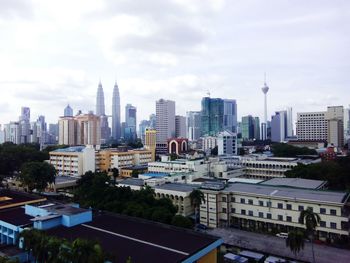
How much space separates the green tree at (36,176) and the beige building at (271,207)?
2683 centimetres

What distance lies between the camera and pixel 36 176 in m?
46.2

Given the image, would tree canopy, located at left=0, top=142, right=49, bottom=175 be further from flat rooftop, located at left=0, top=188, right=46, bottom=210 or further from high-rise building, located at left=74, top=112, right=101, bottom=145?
high-rise building, located at left=74, top=112, right=101, bottom=145

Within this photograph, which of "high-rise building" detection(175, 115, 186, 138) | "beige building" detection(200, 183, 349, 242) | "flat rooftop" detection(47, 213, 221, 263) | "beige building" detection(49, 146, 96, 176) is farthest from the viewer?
"high-rise building" detection(175, 115, 186, 138)

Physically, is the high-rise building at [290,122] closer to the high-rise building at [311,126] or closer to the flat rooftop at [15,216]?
the high-rise building at [311,126]

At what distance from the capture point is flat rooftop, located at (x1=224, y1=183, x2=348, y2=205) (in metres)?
29.7

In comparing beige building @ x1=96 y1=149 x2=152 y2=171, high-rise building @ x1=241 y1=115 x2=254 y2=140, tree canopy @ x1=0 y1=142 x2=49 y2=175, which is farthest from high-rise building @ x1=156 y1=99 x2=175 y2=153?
tree canopy @ x1=0 y1=142 x2=49 y2=175

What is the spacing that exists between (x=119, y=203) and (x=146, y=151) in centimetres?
4834

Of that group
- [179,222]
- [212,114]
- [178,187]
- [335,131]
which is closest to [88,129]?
[212,114]

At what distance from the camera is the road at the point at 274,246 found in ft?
81.7

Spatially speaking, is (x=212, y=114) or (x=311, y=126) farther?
(x=212, y=114)

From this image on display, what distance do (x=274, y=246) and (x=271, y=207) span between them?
509 cm

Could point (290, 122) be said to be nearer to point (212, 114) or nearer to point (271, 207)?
point (212, 114)

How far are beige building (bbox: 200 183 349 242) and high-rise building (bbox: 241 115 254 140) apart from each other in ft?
490

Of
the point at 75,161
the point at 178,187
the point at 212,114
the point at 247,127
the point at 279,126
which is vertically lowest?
the point at 178,187
